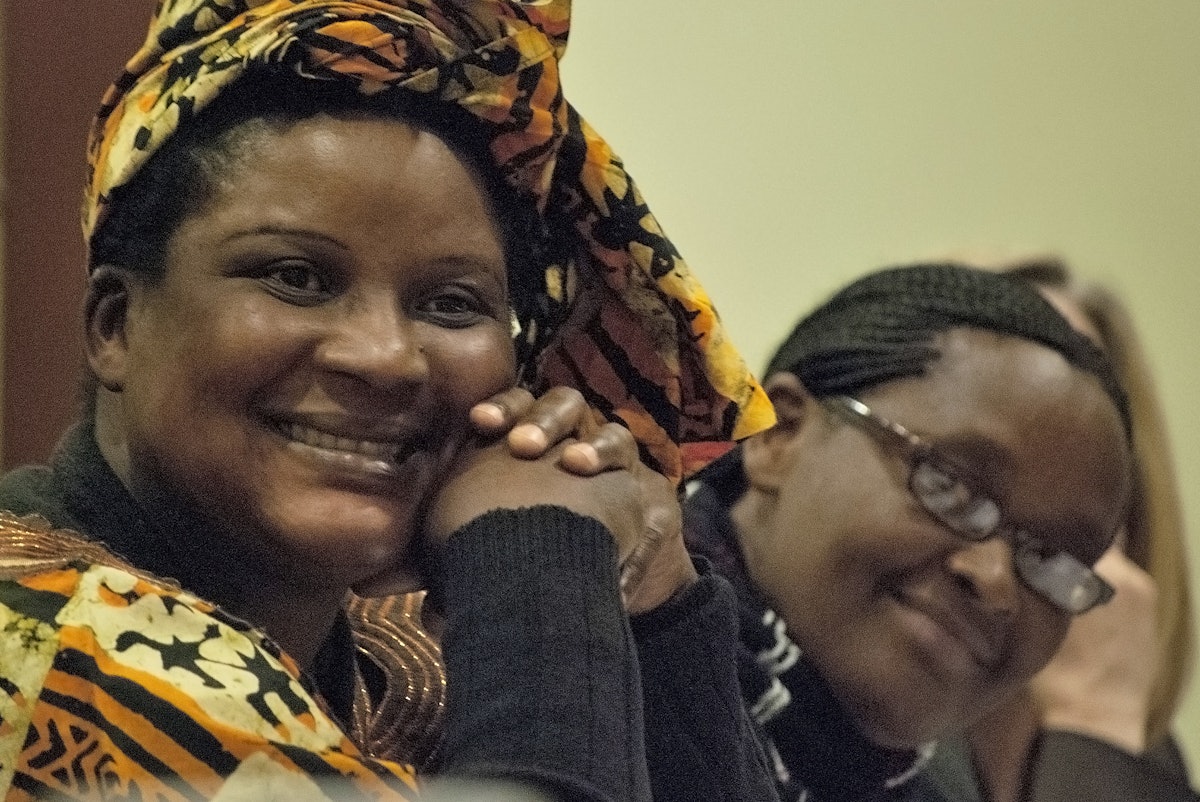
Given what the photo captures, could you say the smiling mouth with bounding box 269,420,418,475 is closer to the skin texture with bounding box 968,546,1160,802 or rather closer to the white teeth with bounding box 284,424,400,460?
the white teeth with bounding box 284,424,400,460

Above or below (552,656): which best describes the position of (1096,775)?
below

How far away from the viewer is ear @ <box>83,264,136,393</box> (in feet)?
3.51

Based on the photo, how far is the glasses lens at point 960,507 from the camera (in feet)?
5.47

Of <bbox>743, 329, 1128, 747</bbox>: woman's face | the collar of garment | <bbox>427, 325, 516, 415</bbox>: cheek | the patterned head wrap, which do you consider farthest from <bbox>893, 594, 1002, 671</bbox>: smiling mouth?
<bbox>427, 325, 516, 415</bbox>: cheek

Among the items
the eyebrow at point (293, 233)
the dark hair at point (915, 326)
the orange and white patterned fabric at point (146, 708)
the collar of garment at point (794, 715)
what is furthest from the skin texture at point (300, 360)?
the dark hair at point (915, 326)

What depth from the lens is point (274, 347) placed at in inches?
39.5

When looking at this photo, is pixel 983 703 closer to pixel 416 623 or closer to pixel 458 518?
pixel 416 623

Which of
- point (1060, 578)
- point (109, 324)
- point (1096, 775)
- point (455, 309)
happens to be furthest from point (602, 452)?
point (1096, 775)

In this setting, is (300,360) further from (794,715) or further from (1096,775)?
(1096,775)

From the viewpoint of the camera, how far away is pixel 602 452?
1111mm

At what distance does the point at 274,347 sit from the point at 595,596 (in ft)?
0.85

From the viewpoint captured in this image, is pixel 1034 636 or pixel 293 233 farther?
pixel 1034 636

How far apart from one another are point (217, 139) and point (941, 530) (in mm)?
936

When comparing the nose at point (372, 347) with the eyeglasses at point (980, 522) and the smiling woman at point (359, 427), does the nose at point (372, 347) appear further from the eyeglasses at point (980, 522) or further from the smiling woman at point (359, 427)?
the eyeglasses at point (980, 522)
